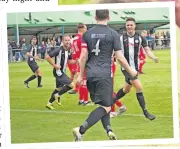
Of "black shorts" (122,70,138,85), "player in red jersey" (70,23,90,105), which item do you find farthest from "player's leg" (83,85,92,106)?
"black shorts" (122,70,138,85)

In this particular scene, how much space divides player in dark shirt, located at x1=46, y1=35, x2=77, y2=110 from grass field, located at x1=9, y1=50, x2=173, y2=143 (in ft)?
0.09

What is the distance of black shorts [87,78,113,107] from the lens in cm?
245

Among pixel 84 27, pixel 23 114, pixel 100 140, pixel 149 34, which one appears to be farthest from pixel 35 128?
pixel 149 34

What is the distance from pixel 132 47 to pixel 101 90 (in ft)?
0.90

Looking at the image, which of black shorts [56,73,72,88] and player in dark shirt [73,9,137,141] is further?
black shorts [56,73,72,88]

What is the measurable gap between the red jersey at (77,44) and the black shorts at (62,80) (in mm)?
126

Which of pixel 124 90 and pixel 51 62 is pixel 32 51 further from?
pixel 124 90

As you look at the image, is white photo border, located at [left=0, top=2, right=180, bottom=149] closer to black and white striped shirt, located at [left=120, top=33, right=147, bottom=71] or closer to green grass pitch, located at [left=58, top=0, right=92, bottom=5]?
green grass pitch, located at [left=58, top=0, right=92, bottom=5]

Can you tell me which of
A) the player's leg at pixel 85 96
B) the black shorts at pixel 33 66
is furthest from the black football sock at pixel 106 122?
the black shorts at pixel 33 66

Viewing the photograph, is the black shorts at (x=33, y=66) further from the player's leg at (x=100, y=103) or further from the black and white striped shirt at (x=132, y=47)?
the black and white striped shirt at (x=132, y=47)

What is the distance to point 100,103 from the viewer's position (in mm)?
2477

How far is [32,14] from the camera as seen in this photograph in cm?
246

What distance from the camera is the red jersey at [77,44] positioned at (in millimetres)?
2463

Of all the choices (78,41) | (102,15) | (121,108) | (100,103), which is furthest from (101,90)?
(102,15)
